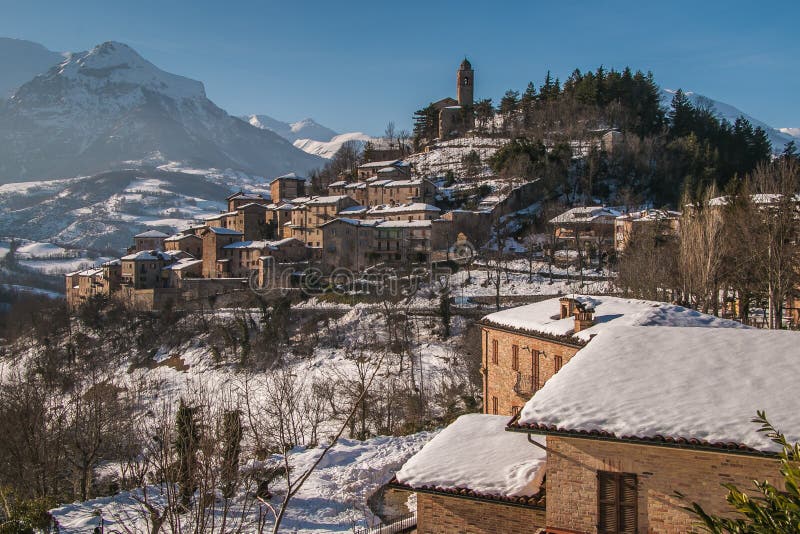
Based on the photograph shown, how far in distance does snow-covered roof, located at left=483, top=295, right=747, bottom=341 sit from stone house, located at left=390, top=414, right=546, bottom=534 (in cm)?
528

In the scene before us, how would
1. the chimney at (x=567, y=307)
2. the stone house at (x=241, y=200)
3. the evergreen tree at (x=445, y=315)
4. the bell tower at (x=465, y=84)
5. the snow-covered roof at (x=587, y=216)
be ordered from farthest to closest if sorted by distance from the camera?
1. the bell tower at (x=465, y=84)
2. the stone house at (x=241, y=200)
3. the snow-covered roof at (x=587, y=216)
4. the evergreen tree at (x=445, y=315)
5. the chimney at (x=567, y=307)

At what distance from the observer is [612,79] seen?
2943 inches

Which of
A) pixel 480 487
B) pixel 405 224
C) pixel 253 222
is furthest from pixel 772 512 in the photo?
pixel 253 222

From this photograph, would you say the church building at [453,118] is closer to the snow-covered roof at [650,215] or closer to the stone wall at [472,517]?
the snow-covered roof at [650,215]

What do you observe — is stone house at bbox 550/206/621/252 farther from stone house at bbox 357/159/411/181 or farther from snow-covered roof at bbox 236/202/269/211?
snow-covered roof at bbox 236/202/269/211

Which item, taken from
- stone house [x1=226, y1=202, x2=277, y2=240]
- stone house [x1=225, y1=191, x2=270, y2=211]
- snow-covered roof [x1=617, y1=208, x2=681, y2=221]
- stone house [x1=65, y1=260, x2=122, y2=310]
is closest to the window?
snow-covered roof [x1=617, y1=208, x2=681, y2=221]

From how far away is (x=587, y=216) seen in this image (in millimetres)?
52844

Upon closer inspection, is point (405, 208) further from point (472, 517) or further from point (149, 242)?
point (472, 517)

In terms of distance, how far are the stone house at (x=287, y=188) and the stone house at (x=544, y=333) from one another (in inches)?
2418

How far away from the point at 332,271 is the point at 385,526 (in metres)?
45.0

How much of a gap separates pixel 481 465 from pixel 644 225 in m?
37.8

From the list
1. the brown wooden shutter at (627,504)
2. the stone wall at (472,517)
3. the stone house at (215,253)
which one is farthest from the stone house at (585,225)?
the brown wooden shutter at (627,504)

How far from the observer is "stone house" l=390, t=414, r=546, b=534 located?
1022cm

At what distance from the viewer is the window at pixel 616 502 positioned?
8680 millimetres
